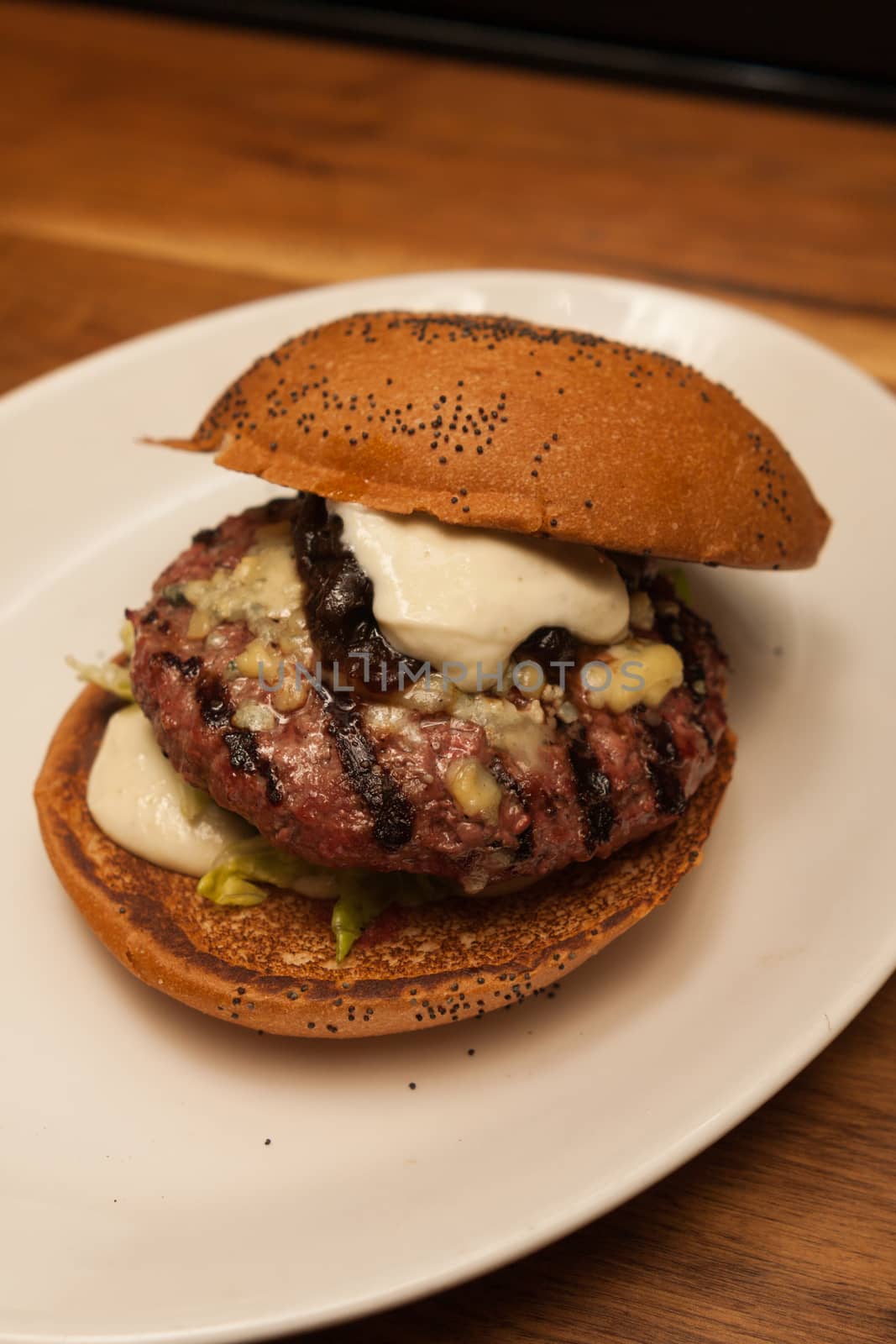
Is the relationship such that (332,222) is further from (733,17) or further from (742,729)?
(742,729)

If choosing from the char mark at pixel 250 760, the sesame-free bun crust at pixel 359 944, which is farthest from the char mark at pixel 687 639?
the char mark at pixel 250 760

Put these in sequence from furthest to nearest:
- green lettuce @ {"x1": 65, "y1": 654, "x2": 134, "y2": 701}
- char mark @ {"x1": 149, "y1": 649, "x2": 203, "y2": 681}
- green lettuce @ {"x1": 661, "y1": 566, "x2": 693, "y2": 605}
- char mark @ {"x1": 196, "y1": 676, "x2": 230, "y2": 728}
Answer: green lettuce @ {"x1": 661, "y1": 566, "x2": 693, "y2": 605} < green lettuce @ {"x1": 65, "y1": 654, "x2": 134, "y2": 701} < char mark @ {"x1": 149, "y1": 649, "x2": 203, "y2": 681} < char mark @ {"x1": 196, "y1": 676, "x2": 230, "y2": 728}

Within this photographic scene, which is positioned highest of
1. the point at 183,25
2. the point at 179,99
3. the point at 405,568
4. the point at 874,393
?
the point at 183,25

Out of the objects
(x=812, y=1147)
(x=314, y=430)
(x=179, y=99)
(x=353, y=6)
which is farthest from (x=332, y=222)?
(x=812, y=1147)

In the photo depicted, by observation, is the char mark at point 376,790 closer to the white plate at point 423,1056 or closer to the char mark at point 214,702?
the char mark at point 214,702

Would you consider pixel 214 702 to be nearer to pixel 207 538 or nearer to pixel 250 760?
pixel 250 760

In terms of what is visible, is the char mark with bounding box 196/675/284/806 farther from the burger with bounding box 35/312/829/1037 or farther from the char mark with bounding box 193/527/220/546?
the char mark with bounding box 193/527/220/546

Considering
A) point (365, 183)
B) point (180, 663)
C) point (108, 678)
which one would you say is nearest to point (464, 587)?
point (180, 663)

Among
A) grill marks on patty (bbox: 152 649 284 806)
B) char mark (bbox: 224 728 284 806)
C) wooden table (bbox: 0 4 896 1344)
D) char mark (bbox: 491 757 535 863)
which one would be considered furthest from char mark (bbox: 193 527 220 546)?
wooden table (bbox: 0 4 896 1344)
